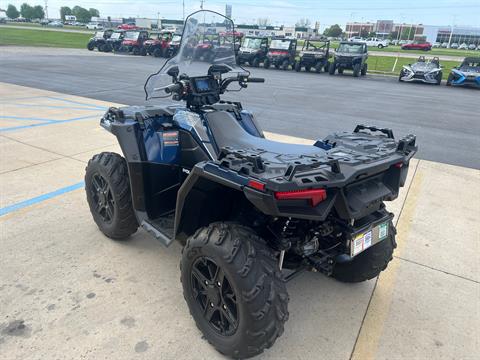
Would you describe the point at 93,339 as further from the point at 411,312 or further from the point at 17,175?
the point at 17,175

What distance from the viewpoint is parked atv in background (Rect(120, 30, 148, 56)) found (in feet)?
100

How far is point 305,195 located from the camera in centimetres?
190

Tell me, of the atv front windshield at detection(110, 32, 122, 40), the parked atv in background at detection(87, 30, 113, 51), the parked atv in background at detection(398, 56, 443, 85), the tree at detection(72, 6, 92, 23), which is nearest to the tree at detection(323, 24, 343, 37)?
the tree at detection(72, 6, 92, 23)

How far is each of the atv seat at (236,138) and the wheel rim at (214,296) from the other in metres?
0.87

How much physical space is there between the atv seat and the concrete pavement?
1111 millimetres

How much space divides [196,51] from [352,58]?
20656 mm

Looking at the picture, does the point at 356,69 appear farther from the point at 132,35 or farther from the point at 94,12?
the point at 94,12

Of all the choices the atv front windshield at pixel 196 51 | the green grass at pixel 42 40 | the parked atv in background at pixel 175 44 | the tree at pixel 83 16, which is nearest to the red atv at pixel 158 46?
the parked atv in background at pixel 175 44

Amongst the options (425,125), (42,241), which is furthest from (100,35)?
(42,241)

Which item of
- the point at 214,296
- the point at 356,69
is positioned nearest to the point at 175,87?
the point at 214,296

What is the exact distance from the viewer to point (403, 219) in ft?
14.1

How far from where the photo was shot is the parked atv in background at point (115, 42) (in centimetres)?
3186

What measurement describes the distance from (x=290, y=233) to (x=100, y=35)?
111ft

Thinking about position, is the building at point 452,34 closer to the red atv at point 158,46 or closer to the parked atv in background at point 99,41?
the red atv at point 158,46
